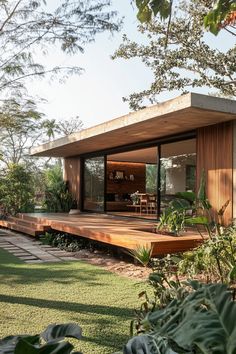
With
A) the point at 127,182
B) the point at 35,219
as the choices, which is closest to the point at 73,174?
the point at 127,182

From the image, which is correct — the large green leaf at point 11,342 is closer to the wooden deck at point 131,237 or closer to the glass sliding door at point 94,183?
the wooden deck at point 131,237

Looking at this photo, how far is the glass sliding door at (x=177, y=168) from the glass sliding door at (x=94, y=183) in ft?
11.2

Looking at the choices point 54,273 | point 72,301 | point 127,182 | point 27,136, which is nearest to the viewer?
point 72,301

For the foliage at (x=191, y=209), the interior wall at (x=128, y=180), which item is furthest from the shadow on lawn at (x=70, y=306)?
the interior wall at (x=128, y=180)

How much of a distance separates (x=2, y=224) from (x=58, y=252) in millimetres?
5759

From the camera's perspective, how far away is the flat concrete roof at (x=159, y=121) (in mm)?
6293

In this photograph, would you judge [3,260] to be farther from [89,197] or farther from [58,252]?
[89,197]

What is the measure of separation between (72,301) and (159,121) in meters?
4.40

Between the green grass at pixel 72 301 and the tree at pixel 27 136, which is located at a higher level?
the tree at pixel 27 136

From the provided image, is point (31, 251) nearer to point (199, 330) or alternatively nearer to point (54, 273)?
point (54, 273)

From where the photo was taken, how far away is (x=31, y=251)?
7.62 m

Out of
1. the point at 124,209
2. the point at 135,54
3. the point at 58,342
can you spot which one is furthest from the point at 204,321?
the point at 135,54

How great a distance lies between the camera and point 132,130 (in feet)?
28.3

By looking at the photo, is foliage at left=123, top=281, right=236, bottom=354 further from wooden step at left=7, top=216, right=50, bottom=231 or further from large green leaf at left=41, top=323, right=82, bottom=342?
wooden step at left=7, top=216, right=50, bottom=231
